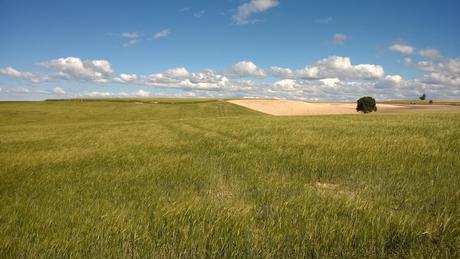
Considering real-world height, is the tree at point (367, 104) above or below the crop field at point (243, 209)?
above

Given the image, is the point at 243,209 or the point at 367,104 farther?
the point at 367,104

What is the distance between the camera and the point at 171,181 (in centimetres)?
664

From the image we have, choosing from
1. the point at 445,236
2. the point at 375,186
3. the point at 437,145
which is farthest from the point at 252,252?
the point at 437,145

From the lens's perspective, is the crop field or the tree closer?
the crop field

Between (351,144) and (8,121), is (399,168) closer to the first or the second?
(351,144)

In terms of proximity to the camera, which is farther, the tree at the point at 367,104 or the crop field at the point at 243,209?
the tree at the point at 367,104

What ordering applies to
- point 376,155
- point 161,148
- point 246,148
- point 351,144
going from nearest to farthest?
point 376,155, point 351,144, point 246,148, point 161,148

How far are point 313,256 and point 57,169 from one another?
805 cm

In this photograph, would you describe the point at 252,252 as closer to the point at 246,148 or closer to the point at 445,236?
the point at 445,236

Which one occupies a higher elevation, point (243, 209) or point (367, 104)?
point (367, 104)

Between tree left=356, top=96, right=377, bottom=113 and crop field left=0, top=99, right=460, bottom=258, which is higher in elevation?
tree left=356, top=96, right=377, bottom=113

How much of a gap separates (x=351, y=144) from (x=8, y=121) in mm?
65484

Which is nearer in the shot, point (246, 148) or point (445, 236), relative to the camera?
point (445, 236)

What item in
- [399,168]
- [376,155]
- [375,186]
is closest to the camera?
[375,186]
